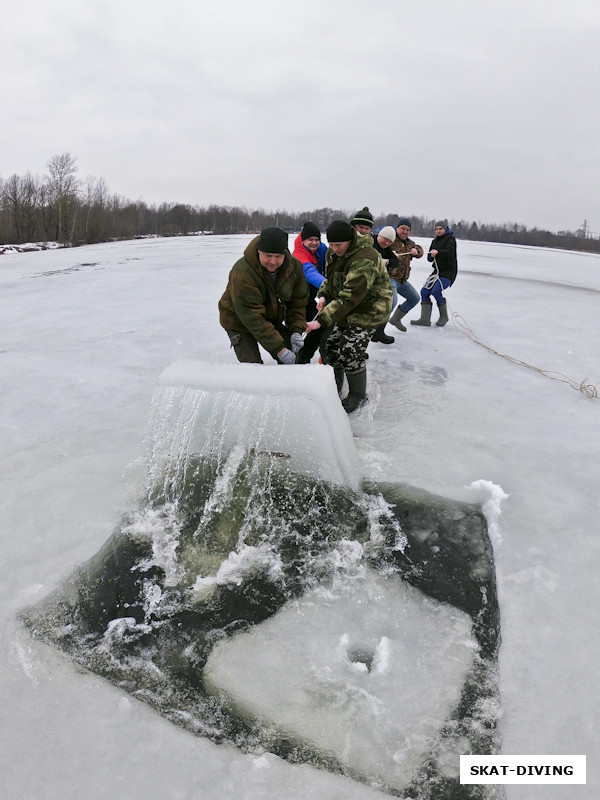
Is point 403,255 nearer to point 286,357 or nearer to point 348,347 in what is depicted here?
point 348,347

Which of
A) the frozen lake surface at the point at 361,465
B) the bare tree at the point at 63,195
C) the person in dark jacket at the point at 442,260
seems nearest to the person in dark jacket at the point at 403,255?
the person in dark jacket at the point at 442,260

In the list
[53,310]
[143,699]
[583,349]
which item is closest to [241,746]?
[143,699]

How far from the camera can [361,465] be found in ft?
10.9

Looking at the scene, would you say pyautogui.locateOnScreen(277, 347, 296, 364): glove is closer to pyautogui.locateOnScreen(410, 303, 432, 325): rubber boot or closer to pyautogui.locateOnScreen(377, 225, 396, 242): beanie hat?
pyautogui.locateOnScreen(377, 225, 396, 242): beanie hat

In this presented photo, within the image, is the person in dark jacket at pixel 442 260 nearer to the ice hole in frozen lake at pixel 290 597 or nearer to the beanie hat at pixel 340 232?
the beanie hat at pixel 340 232

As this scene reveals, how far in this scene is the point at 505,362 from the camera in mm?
5617

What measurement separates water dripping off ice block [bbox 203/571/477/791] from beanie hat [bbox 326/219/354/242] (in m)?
2.46

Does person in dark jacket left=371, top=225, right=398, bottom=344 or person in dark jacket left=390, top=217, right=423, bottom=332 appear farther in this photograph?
person in dark jacket left=390, top=217, right=423, bottom=332

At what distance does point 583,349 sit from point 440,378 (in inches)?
94.5

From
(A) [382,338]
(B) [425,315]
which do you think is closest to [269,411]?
(A) [382,338]

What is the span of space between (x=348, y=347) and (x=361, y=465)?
1.07m

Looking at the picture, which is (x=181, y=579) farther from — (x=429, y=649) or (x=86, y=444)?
(x=86, y=444)

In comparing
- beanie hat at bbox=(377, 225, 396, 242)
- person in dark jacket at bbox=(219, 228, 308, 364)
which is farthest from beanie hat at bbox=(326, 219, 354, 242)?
beanie hat at bbox=(377, 225, 396, 242)

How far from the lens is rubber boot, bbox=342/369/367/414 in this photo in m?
4.13
